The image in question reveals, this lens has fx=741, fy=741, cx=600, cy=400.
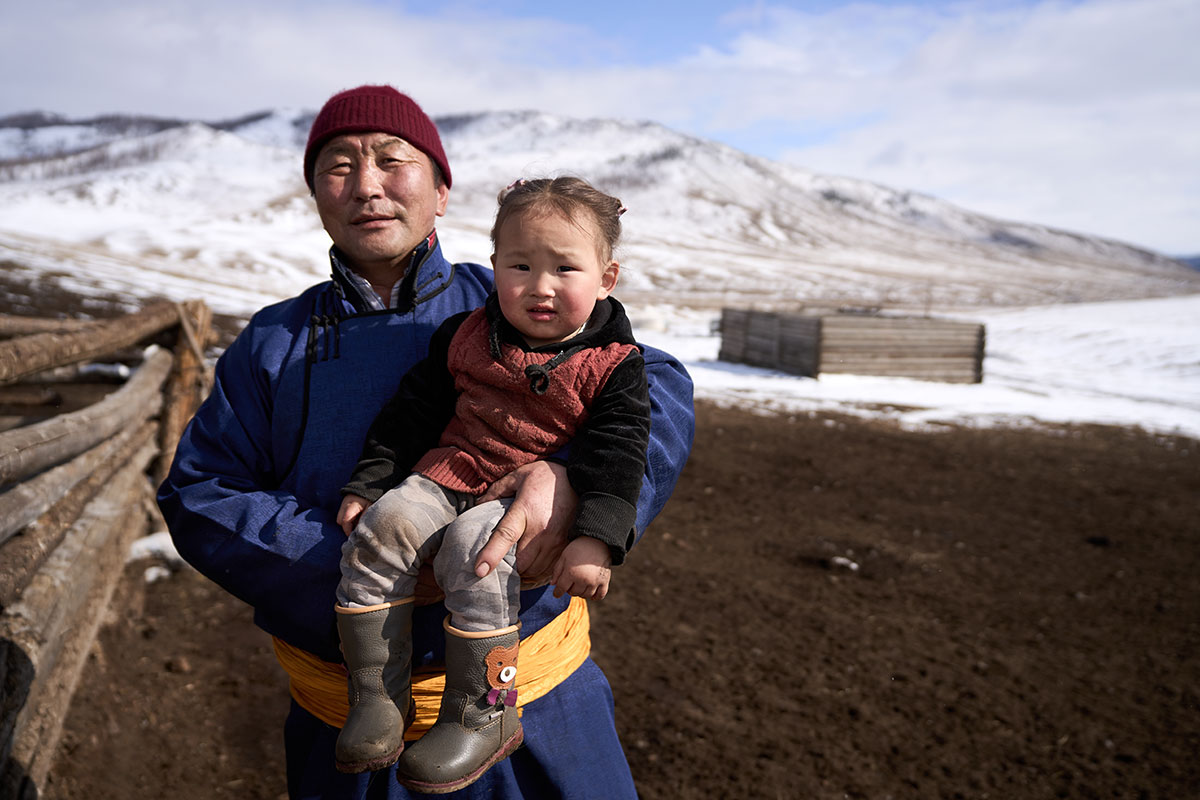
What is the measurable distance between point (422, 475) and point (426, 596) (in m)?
0.25

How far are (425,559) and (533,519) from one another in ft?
0.80

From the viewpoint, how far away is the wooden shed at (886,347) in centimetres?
1392

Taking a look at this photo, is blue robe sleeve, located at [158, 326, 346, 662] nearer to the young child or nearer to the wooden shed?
the young child

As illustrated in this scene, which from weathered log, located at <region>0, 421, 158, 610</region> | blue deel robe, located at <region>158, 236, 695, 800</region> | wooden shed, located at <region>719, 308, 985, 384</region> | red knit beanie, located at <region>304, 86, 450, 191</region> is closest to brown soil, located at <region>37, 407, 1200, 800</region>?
weathered log, located at <region>0, 421, 158, 610</region>

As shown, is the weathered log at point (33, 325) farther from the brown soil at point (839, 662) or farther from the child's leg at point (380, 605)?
the child's leg at point (380, 605)

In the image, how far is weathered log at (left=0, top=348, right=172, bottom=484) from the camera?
2.88m

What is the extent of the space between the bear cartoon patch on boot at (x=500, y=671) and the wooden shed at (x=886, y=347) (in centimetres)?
1311

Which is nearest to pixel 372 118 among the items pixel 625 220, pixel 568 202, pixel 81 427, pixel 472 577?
pixel 568 202

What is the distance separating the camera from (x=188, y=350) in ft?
20.1

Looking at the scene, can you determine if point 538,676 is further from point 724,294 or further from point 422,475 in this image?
point 724,294

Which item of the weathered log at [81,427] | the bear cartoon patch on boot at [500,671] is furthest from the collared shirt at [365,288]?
the weathered log at [81,427]

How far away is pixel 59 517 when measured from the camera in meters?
3.52

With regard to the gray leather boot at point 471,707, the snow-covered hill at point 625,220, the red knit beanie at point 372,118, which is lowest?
the gray leather boot at point 471,707

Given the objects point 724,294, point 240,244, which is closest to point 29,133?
point 240,244
